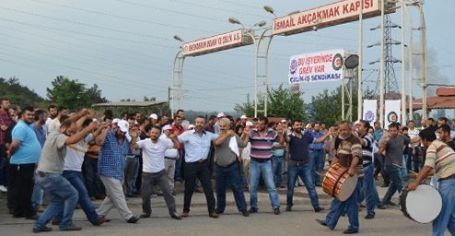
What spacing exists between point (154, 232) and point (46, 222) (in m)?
1.61

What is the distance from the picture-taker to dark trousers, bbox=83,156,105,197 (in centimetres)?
1334

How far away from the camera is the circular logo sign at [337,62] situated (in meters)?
29.1

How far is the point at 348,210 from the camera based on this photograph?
416 inches

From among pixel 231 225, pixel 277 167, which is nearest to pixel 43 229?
pixel 231 225

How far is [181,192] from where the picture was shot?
53.3 ft

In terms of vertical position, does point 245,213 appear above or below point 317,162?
below

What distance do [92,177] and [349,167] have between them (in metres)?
5.56

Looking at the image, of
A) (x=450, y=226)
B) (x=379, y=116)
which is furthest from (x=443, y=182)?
(x=379, y=116)

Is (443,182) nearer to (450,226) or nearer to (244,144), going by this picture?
(450,226)

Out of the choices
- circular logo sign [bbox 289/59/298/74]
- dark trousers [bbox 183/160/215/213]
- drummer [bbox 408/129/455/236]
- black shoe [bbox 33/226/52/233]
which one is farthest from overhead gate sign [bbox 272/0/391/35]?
black shoe [bbox 33/226/52/233]

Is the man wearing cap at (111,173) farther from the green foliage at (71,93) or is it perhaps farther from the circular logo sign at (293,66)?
the green foliage at (71,93)

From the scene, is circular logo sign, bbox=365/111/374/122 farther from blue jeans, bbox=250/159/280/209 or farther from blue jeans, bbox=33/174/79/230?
blue jeans, bbox=33/174/79/230

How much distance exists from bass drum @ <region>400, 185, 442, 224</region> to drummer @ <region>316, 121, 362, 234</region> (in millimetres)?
1480

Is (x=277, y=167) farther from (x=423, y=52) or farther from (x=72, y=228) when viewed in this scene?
(x=423, y=52)
